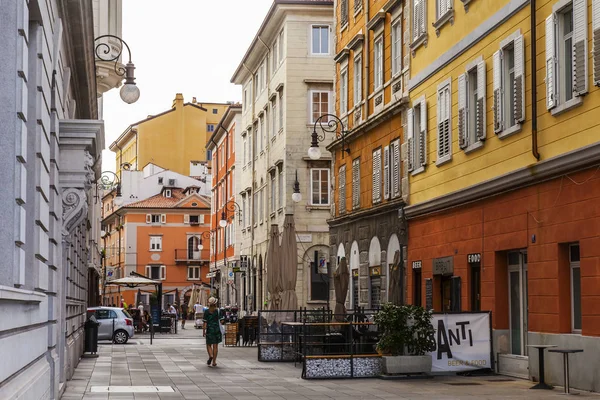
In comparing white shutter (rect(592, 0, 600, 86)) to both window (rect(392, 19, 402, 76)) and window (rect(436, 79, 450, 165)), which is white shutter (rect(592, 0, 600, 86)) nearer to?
window (rect(436, 79, 450, 165))

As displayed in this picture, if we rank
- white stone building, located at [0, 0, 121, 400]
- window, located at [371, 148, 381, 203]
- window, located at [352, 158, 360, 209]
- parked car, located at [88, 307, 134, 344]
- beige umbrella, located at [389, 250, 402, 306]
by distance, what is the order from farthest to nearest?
parked car, located at [88, 307, 134, 344] → window, located at [352, 158, 360, 209] → window, located at [371, 148, 381, 203] → beige umbrella, located at [389, 250, 402, 306] → white stone building, located at [0, 0, 121, 400]

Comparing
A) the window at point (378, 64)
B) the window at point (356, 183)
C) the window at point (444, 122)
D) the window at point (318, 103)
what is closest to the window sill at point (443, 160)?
the window at point (444, 122)

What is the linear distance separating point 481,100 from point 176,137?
95.1 m

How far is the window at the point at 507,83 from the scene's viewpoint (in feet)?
74.6

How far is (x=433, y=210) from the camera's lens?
94.6 ft

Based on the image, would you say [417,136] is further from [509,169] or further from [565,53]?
[565,53]

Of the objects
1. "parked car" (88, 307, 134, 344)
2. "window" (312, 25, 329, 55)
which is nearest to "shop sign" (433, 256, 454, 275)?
"parked car" (88, 307, 134, 344)

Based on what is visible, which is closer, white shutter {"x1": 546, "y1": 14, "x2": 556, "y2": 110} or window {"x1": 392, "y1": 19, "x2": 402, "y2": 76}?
white shutter {"x1": 546, "y1": 14, "x2": 556, "y2": 110}

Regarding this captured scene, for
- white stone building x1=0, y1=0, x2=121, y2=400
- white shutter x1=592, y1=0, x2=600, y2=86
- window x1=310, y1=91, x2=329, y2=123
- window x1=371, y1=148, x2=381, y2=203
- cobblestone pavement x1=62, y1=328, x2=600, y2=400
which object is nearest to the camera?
white stone building x1=0, y1=0, x2=121, y2=400

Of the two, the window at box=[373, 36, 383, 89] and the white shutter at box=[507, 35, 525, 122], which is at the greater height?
the window at box=[373, 36, 383, 89]

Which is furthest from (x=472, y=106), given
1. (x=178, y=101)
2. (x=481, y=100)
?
(x=178, y=101)

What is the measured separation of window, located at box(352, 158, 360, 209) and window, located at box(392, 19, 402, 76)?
4.83 meters

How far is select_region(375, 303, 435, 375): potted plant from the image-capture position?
882 inches

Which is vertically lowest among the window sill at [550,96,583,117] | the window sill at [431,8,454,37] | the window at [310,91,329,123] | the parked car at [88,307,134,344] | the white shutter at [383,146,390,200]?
the parked car at [88,307,134,344]
